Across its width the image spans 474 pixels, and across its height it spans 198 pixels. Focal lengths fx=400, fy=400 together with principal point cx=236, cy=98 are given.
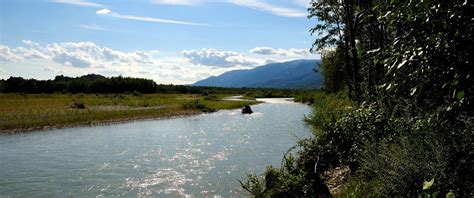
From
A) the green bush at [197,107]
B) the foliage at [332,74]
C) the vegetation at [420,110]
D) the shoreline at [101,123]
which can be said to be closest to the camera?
the vegetation at [420,110]

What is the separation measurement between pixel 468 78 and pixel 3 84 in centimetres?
14801

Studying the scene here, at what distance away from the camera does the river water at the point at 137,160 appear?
1808 centimetres

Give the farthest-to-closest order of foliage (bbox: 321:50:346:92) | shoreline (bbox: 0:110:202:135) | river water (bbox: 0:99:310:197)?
foliage (bbox: 321:50:346:92)
shoreline (bbox: 0:110:202:135)
river water (bbox: 0:99:310:197)

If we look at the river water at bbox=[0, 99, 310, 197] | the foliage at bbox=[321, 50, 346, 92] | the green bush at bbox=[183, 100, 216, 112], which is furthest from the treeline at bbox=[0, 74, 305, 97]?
the river water at bbox=[0, 99, 310, 197]

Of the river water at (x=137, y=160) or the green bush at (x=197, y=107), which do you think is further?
the green bush at (x=197, y=107)

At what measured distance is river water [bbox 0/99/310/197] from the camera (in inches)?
712

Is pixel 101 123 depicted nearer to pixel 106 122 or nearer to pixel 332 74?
pixel 106 122

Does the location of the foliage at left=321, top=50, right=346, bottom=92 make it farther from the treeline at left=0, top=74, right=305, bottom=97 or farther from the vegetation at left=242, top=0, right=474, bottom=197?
the treeline at left=0, top=74, right=305, bottom=97

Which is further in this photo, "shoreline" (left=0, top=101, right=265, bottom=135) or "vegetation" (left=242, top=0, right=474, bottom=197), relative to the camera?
"shoreline" (left=0, top=101, right=265, bottom=135)

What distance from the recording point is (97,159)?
82.2ft

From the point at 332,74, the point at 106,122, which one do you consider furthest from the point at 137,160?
the point at 332,74

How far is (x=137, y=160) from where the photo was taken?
24.6 m

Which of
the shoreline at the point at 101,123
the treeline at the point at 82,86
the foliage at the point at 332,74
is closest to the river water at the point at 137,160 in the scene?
the shoreline at the point at 101,123

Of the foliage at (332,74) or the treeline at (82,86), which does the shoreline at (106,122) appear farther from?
the treeline at (82,86)
